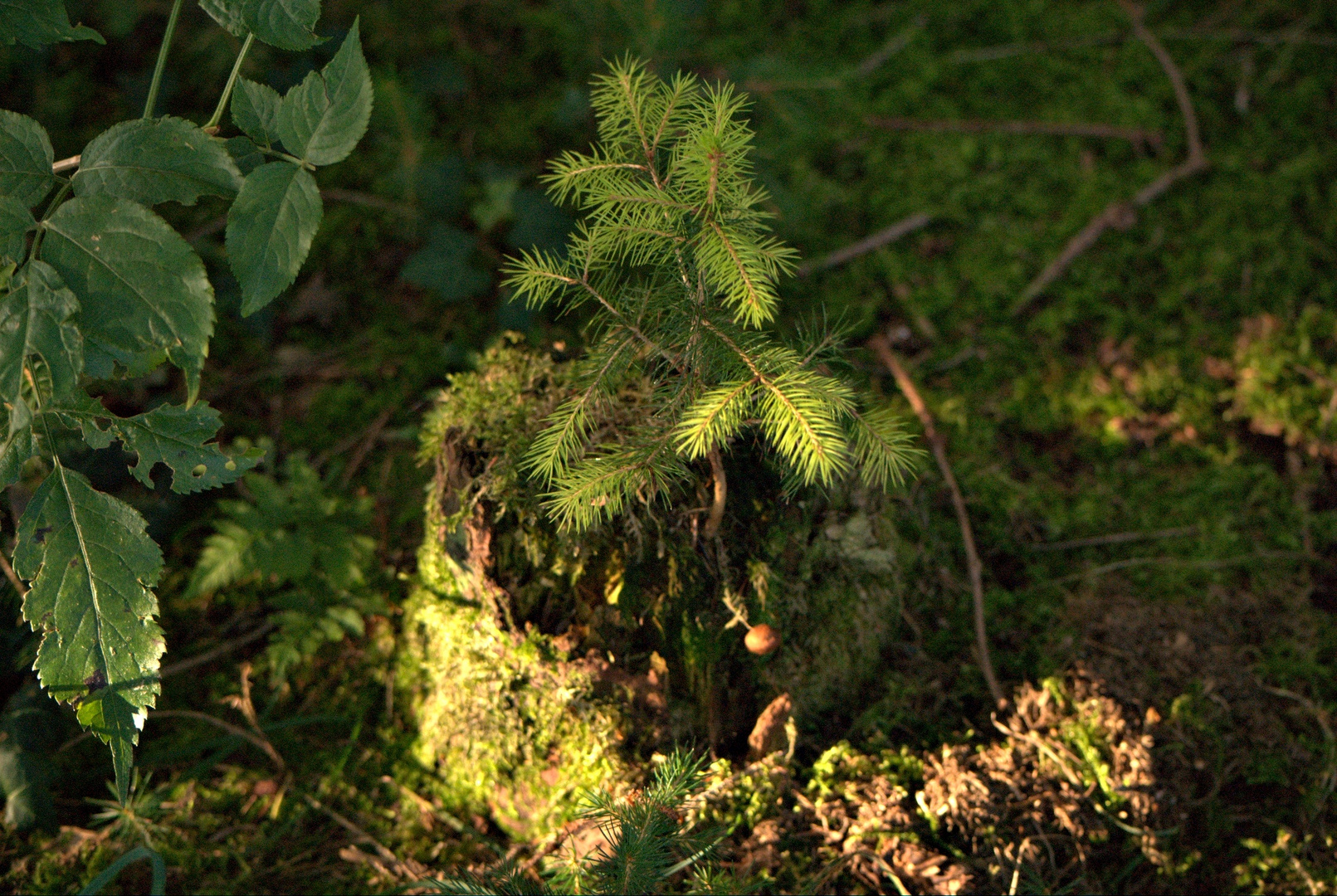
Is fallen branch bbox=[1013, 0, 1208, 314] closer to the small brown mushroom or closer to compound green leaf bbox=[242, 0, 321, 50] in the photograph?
Answer: the small brown mushroom

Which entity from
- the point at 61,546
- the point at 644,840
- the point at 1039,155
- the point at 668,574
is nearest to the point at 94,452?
the point at 61,546

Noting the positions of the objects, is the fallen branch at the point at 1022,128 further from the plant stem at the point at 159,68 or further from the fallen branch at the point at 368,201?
the plant stem at the point at 159,68

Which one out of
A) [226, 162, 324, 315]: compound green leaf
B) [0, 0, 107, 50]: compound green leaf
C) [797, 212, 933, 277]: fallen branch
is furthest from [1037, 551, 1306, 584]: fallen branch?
[0, 0, 107, 50]: compound green leaf

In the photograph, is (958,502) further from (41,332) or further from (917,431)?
(41,332)

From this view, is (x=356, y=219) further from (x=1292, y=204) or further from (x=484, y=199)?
(x=1292, y=204)

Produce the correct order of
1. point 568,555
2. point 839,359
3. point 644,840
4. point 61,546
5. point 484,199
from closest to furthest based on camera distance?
point 644,840 < point 61,546 < point 839,359 < point 568,555 < point 484,199

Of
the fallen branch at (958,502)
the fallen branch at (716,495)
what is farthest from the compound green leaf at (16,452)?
the fallen branch at (958,502)

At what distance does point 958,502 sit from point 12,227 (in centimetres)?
230

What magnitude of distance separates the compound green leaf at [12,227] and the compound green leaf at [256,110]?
1.22 feet

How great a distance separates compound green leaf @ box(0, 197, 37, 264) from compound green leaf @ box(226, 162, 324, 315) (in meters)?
0.31

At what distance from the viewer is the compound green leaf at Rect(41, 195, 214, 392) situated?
153cm

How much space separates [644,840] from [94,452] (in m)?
1.98

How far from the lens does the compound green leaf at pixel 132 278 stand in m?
1.53

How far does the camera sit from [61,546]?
167 centimetres
